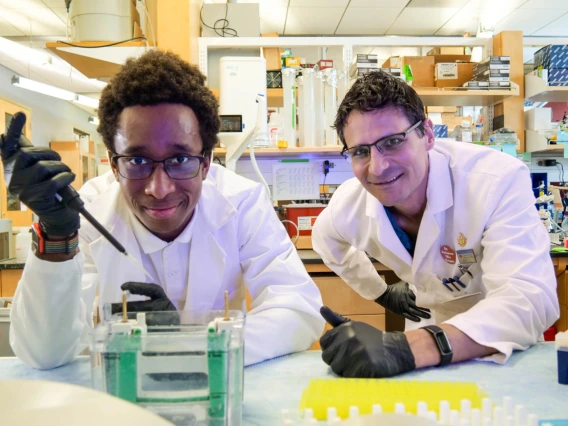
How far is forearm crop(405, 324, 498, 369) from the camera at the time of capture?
0.92 meters

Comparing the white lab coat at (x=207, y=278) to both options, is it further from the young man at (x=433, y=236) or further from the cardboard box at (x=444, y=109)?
the cardboard box at (x=444, y=109)

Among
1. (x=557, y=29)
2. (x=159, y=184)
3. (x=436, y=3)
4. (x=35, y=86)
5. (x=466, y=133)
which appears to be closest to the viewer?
(x=159, y=184)

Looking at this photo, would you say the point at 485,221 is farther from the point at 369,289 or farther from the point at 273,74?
the point at 273,74

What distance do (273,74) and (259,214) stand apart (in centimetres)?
170

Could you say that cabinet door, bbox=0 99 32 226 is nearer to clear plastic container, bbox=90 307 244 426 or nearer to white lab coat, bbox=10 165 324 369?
white lab coat, bbox=10 165 324 369

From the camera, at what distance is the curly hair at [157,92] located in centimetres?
111

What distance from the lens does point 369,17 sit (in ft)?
17.6

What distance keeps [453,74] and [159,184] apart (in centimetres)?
252

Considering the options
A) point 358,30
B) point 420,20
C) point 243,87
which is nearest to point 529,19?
point 420,20

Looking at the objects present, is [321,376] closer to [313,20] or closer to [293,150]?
[293,150]

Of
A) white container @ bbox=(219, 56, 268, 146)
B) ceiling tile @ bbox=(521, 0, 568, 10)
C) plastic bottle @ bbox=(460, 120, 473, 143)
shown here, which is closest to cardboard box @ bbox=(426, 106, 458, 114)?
ceiling tile @ bbox=(521, 0, 568, 10)

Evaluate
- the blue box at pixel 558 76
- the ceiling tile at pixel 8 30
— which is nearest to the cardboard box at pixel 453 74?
the blue box at pixel 558 76

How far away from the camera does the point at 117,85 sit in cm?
115

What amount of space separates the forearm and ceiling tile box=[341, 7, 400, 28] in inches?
188
